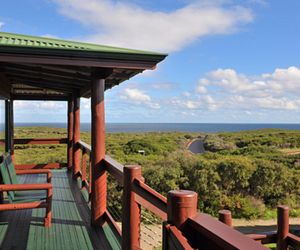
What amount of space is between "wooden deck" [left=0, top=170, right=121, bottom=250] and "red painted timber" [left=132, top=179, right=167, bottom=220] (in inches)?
42.6

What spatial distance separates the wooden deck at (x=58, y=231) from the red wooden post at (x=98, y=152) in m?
0.23

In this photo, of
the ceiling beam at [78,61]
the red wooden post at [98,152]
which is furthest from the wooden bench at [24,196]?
the ceiling beam at [78,61]

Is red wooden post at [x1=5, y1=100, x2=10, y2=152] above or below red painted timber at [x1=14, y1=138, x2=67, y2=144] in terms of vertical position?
above

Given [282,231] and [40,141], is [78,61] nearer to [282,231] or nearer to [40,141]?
[282,231]

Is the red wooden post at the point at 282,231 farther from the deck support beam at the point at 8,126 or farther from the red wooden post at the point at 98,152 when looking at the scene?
the deck support beam at the point at 8,126

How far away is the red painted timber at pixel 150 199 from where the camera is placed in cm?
199

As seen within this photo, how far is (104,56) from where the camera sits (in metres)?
3.46

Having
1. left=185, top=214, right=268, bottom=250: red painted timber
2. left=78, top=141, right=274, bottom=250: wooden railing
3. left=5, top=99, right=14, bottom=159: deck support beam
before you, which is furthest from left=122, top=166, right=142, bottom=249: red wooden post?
left=5, top=99, right=14, bottom=159: deck support beam

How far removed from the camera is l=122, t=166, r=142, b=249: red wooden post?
273 cm

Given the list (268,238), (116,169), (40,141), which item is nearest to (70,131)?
(40,141)

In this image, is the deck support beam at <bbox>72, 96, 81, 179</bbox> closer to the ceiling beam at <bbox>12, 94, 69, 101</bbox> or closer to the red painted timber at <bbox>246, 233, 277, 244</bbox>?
the ceiling beam at <bbox>12, 94, 69, 101</bbox>

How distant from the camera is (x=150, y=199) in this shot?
226 centimetres

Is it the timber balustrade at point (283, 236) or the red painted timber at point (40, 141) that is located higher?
the red painted timber at point (40, 141)

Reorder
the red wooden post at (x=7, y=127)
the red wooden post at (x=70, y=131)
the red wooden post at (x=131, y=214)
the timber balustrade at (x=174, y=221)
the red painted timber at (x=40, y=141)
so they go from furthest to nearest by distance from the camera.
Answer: the red painted timber at (x=40, y=141)
the red wooden post at (x=70, y=131)
the red wooden post at (x=7, y=127)
the red wooden post at (x=131, y=214)
the timber balustrade at (x=174, y=221)
